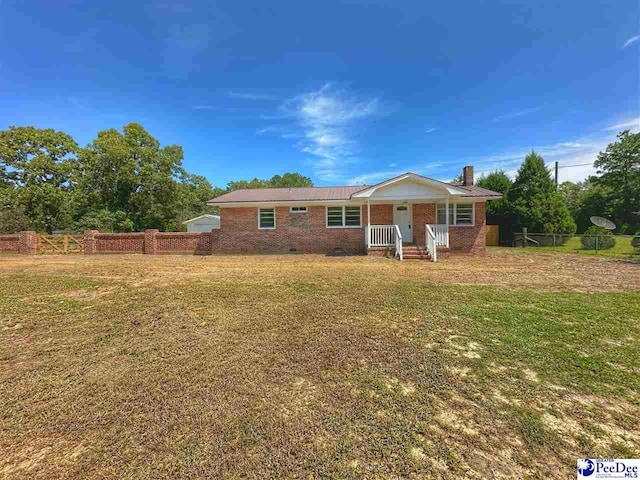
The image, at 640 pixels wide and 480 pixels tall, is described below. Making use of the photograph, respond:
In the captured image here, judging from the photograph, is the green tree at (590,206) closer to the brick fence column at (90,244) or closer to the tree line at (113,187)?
the tree line at (113,187)

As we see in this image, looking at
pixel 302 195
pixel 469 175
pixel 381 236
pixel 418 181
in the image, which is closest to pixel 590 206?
pixel 469 175

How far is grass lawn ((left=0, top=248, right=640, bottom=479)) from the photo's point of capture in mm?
2088

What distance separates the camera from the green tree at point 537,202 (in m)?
20.3

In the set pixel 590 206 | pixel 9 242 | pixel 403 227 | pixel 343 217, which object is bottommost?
pixel 9 242

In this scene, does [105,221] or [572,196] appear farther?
[572,196]

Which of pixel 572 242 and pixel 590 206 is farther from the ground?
pixel 590 206

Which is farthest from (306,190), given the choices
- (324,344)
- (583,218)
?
(583,218)

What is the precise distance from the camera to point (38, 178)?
24.3 m

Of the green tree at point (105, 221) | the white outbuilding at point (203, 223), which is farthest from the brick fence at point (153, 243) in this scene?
the white outbuilding at point (203, 223)

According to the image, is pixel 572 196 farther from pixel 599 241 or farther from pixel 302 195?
pixel 302 195

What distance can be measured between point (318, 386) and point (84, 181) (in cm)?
3036

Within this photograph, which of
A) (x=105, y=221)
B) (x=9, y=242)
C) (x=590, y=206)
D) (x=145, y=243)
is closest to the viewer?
(x=145, y=243)

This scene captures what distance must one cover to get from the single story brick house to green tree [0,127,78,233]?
57.9 feet

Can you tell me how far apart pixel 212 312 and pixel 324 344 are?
8.50 feet
